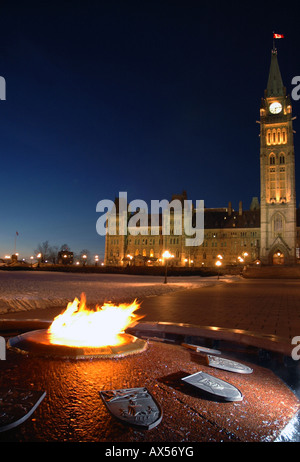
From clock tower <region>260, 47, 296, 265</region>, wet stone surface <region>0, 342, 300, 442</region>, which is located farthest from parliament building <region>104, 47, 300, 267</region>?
wet stone surface <region>0, 342, 300, 442</region>

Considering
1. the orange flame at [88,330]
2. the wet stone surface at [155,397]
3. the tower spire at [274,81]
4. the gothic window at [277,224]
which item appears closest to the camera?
the wet stone surface at [155,397]

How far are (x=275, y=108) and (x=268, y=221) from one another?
95.4ft

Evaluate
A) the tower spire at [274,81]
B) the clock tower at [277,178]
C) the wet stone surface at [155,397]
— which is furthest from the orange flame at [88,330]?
the tower spire at [274,81]

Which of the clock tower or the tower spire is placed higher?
the tower spire

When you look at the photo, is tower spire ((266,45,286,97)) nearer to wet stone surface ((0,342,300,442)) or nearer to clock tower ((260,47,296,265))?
clock tower ((260,47,296,265))

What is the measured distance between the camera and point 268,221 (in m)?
77.6

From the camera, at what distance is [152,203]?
104125 millimetres

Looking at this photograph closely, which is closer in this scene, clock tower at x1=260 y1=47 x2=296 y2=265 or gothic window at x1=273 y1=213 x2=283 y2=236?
clock tower at x1=260 y1=47 x2=296 y2=265

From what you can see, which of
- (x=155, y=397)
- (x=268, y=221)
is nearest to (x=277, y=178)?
(x=268, y=221)

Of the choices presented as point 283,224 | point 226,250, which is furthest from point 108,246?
point 283,224

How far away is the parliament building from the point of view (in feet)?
249

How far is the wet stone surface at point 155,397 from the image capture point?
6.93 ft

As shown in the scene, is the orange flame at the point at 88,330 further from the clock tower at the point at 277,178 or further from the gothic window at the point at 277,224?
the gothic window at the point at 277,224
